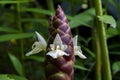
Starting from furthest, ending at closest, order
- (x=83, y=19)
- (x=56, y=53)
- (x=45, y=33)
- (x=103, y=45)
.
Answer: (x=45, y=33), (x=83, y=19), (x=103, y=45), (x=56, y=53)

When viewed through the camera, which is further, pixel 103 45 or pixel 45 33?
pixel 45 33

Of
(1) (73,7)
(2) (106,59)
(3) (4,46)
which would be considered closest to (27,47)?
(1) (73,7)

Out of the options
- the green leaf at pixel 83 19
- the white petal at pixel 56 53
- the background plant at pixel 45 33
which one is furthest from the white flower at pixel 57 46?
the green leaf at pixel 83 19

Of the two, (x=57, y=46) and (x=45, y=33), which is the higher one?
(x=57, y=46)

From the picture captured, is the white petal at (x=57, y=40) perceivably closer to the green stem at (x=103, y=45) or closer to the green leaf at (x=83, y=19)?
the green stem at (x=103, y=45)

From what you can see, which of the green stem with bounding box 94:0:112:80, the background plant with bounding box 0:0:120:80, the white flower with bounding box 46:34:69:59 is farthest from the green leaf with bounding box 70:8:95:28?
the white flower with bounding box 46:34:69:59

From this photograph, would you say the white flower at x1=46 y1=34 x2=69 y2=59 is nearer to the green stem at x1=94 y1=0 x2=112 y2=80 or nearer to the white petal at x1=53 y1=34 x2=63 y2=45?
the white petal at x1=53 y1=34 x2=63 y2=45

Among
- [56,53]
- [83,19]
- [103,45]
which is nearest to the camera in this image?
[56,53]

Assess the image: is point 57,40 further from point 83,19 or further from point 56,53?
point 83,19

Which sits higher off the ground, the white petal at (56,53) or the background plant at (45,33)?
the white petal at (56,53)

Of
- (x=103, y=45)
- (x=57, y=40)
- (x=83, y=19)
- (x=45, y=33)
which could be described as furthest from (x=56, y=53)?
(x=45, y=33)
